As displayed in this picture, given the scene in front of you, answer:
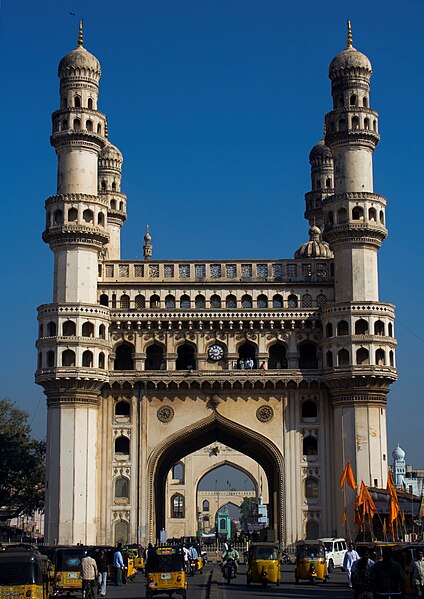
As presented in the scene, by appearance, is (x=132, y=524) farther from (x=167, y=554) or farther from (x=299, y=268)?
(x=167, y=554)

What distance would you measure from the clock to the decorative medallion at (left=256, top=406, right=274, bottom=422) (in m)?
3.48

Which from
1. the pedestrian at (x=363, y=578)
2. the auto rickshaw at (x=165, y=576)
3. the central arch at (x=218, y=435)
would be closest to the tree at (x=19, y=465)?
the central arch at (x=218, y=435)

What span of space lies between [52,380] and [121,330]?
492 centimetres

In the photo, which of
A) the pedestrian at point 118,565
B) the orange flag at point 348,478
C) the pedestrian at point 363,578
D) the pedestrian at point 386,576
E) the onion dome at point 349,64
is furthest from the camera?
the onion dome at point 349,64

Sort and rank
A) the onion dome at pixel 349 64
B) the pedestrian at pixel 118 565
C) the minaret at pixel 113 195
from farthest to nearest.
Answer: the minaret at pixel 113 195 < the onion dome at pixel 349 64 < the pedestrian at pixel 118 565

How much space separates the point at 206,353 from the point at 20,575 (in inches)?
1237

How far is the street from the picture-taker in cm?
3170

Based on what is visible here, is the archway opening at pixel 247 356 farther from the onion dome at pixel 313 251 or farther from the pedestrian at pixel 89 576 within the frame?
the pedestrian at pixel 89 576

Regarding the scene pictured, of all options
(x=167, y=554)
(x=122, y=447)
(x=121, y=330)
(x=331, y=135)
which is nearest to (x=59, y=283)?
(x=121, y=330)

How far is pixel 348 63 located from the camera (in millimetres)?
57844

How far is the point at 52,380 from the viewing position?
5278 centimetres

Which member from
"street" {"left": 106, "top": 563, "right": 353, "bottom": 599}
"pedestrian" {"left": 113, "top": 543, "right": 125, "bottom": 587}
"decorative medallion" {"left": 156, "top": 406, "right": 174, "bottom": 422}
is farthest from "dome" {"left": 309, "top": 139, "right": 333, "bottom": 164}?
"pedestrian" {"left": 113, "top": 543, "right": 125, "bottom": 587}

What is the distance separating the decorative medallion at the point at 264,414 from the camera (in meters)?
55.0

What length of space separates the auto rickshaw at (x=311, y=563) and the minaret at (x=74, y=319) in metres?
15.9
